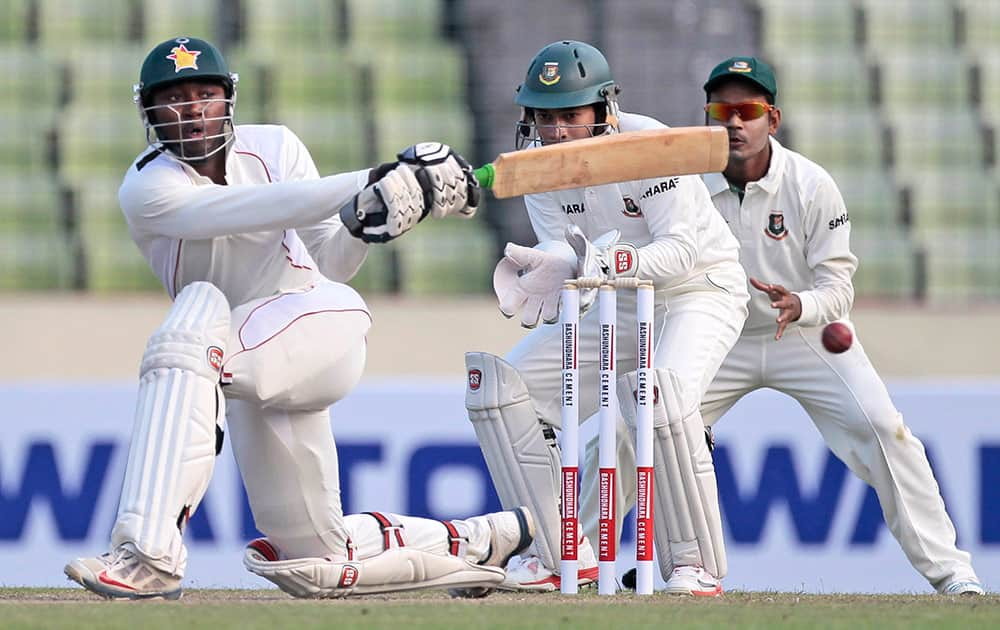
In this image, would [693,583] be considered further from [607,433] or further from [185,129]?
[185,129]

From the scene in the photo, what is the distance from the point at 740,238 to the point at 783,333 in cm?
29

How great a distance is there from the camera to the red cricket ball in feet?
15.2

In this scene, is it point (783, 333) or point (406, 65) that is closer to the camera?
point (783, 333)

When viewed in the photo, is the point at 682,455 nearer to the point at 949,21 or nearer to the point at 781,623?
the point at 781,623

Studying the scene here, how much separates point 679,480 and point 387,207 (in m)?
1.11

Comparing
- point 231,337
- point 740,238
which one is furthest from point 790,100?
point 231,337

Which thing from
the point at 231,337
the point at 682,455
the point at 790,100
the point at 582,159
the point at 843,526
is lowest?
the point at 843,526

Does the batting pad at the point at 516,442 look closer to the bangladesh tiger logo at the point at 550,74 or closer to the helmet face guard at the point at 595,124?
the helmet face guard at the point at 595,124

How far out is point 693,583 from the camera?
4.09 metres

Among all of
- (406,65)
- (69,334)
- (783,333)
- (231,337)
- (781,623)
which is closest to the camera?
(781,623)

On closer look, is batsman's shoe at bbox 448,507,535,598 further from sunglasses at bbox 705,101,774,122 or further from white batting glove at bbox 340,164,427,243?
sunglasses at bbox 705,101,774,122

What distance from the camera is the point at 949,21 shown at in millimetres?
8734

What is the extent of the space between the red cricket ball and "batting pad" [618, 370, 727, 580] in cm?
64

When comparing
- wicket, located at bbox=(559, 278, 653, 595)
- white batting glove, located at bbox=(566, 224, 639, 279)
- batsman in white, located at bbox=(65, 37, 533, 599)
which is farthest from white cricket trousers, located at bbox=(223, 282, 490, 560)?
white batting glove, located at bbox=(566, 224, 639, 279)
